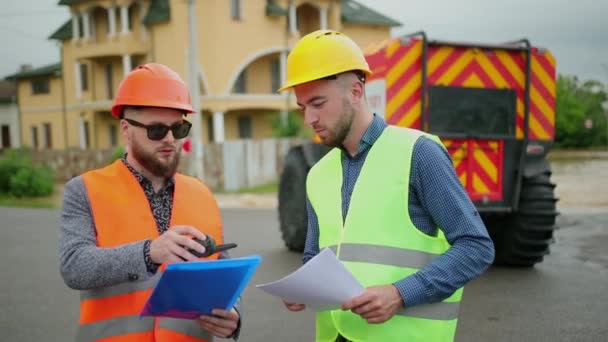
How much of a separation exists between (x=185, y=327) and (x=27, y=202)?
16.7 metres

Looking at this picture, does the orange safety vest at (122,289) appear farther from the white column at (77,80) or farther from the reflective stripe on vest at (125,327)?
the white column at (77,80)

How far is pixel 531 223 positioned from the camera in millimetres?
6520

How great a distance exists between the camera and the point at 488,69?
253 inches

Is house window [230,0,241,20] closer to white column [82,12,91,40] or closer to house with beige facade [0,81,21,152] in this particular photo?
white column [82,12,91,40]

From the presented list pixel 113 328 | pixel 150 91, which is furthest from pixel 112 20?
pixel 113 328

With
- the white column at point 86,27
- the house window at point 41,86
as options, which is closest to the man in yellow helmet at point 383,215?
the white column at point 86,27

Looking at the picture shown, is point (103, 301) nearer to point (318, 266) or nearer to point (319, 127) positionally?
point (318, 266)

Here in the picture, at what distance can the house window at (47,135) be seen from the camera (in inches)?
1427

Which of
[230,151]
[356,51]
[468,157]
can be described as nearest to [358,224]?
[356,51]

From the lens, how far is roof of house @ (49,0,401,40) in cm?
2627

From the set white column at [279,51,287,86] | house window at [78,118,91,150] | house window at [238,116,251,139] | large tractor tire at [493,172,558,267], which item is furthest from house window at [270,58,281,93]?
large tractor tire at [493,172,558,267]

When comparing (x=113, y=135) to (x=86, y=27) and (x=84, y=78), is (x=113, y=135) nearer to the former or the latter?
(x=84, y=78)

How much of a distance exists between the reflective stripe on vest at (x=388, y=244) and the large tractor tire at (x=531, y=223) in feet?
15.4

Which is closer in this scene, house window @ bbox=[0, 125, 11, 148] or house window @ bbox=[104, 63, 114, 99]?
house window @ bbox=[104, 63, 114, 99]
